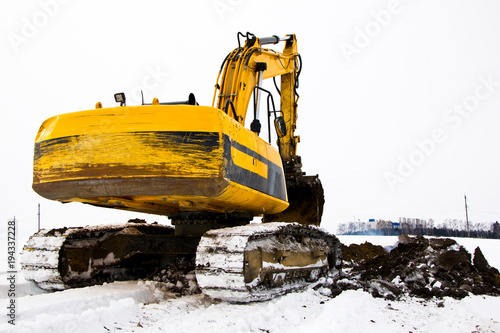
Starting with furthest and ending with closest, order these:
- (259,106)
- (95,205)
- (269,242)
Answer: (259,106)
(95,205)
(269,242)

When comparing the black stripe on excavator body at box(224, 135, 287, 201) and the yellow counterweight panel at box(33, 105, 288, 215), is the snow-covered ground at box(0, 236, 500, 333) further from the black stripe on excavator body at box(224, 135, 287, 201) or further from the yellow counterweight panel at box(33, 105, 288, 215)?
the black stripe on excavator body at box(224, 135, 287, 201)

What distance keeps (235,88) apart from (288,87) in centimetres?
274

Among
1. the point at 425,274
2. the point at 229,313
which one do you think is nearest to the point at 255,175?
the point at 229,313

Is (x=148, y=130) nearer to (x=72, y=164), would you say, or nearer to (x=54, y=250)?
(x=72, y=164)

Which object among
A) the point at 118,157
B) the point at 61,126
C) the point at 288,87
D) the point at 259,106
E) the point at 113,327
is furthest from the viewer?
the point at 288,87

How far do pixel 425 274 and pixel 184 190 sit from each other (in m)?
3.66

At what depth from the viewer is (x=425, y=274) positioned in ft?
18.3

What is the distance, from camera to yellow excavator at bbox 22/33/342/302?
144 inches

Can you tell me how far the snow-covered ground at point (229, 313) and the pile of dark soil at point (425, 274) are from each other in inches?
15.8

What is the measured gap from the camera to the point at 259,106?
533 cm

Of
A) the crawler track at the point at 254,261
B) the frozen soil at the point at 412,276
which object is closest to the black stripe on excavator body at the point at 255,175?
the crawler track at the point at 254,261

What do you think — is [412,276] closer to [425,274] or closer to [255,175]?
[425,274]

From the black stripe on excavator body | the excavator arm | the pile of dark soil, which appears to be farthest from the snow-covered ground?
the excavator arm

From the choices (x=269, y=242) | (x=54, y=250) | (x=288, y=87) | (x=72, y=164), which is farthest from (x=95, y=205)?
(x=288, y=87)
